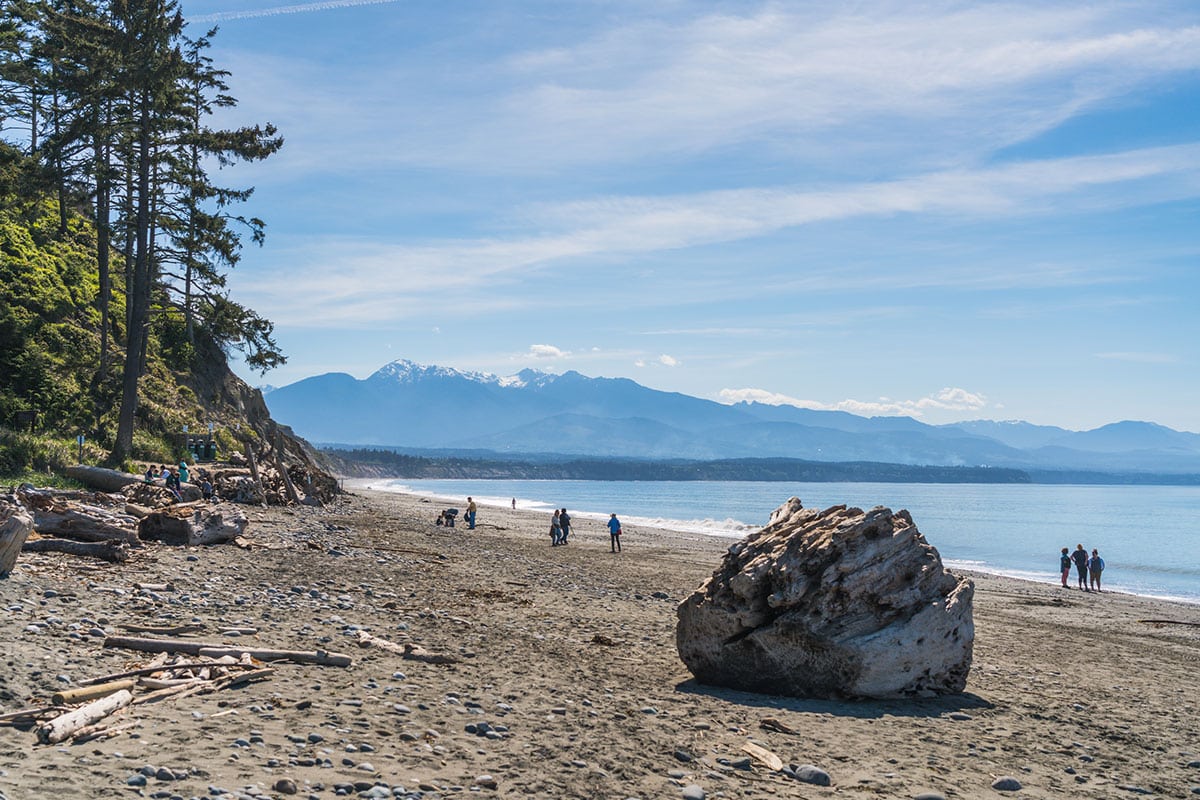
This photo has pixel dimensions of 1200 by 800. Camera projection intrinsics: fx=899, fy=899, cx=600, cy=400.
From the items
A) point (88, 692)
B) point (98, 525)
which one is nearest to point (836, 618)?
point (88, 692)

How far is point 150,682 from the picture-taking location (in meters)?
8.26

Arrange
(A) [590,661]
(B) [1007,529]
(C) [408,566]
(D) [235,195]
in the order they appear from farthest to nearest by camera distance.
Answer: (B) [1007,529]
(D) [235,195]
(C) [408,566]
(A) [590,661]

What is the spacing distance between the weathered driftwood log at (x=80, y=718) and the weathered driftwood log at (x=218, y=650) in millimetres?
1634

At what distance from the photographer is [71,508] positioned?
14.8 meters

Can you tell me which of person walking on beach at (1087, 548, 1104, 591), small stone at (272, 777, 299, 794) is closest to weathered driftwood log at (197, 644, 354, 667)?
small stone at (272, 777, 299, 794)

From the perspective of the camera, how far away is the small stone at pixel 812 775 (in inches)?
310

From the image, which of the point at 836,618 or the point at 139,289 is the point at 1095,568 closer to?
the point at 836,618

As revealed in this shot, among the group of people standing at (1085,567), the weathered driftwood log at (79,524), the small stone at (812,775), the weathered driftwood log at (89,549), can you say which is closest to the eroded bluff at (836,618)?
the small stone at (812,775)

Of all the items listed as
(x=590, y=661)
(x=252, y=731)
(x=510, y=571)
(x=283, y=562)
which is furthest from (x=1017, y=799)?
(x=510, y=571)

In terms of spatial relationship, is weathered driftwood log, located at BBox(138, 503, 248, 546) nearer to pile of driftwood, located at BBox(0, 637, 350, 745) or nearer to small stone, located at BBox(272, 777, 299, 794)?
pile of driftwood, located at BBox(0, 637, 350, 745)

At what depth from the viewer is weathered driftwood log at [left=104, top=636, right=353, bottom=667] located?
9375 millimetres

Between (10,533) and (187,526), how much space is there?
6130 mm

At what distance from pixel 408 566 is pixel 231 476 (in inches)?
537

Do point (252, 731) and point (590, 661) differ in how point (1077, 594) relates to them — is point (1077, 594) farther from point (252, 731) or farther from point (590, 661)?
point (252, 731)
